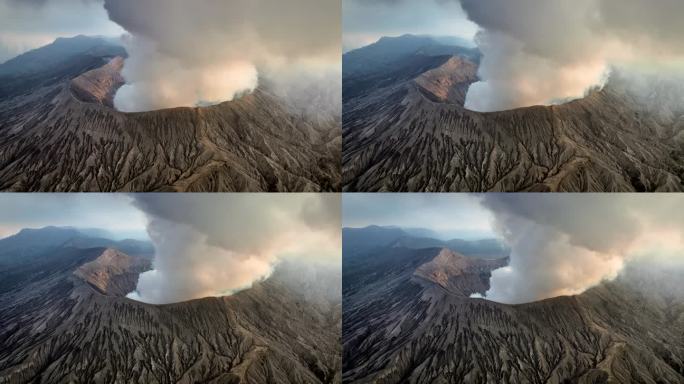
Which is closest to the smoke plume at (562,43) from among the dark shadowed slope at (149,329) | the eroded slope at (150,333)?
the dark shadowed slope at (149,329)

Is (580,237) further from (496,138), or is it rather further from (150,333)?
(150,333)

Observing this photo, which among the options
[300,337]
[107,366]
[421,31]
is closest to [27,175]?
[107,366]

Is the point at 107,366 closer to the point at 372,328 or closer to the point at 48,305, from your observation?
the point at 48,305

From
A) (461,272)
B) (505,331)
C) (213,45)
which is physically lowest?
(505,331)

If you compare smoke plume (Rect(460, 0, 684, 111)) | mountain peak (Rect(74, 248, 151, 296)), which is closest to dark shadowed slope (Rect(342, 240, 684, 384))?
smoke plume (Rect(460, 0, 684, 111))

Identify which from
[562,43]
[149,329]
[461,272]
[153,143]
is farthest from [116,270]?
[562,43]

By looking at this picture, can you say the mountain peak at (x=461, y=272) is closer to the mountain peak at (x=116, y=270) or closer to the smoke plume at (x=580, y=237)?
the smoke plume at (x=580, y=237)
